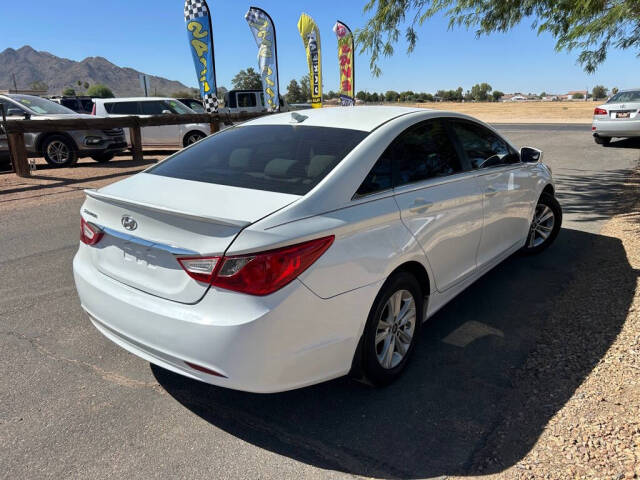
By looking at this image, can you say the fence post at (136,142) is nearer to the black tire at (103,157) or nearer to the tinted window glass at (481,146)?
the black tire at (103,157)

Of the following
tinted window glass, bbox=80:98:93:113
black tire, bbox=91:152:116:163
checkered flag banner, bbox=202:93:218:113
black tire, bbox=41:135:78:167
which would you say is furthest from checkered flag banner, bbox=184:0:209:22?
tinted window glass, bbox=80:98:93:113

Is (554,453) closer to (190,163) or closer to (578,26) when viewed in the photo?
(190,163)

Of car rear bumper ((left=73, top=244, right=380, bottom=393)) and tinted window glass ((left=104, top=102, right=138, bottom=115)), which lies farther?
tinted window glass ((left=104, top=102, right=138, bottom=115))

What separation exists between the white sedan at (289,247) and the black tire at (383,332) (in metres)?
0.01

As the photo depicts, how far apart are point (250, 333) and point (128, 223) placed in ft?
3.14

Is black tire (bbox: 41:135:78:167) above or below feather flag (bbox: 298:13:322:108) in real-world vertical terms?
below

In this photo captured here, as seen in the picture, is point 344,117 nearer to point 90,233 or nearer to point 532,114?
point 90,233

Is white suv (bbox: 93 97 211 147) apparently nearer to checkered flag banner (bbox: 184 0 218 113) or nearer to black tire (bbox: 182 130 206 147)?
black tire (bbox: 182 130 206 147)

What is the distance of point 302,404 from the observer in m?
2.85

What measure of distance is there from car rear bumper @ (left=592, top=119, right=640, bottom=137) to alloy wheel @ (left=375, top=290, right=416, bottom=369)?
1470 centimetres

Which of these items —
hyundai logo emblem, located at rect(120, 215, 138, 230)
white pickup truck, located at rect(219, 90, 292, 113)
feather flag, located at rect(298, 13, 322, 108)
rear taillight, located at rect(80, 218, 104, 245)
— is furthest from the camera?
white pickup truck, located at rect(219, 90, 292, 113)

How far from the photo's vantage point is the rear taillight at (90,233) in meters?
2.80

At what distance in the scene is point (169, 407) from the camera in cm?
280

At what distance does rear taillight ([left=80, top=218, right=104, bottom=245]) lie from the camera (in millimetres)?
2803
